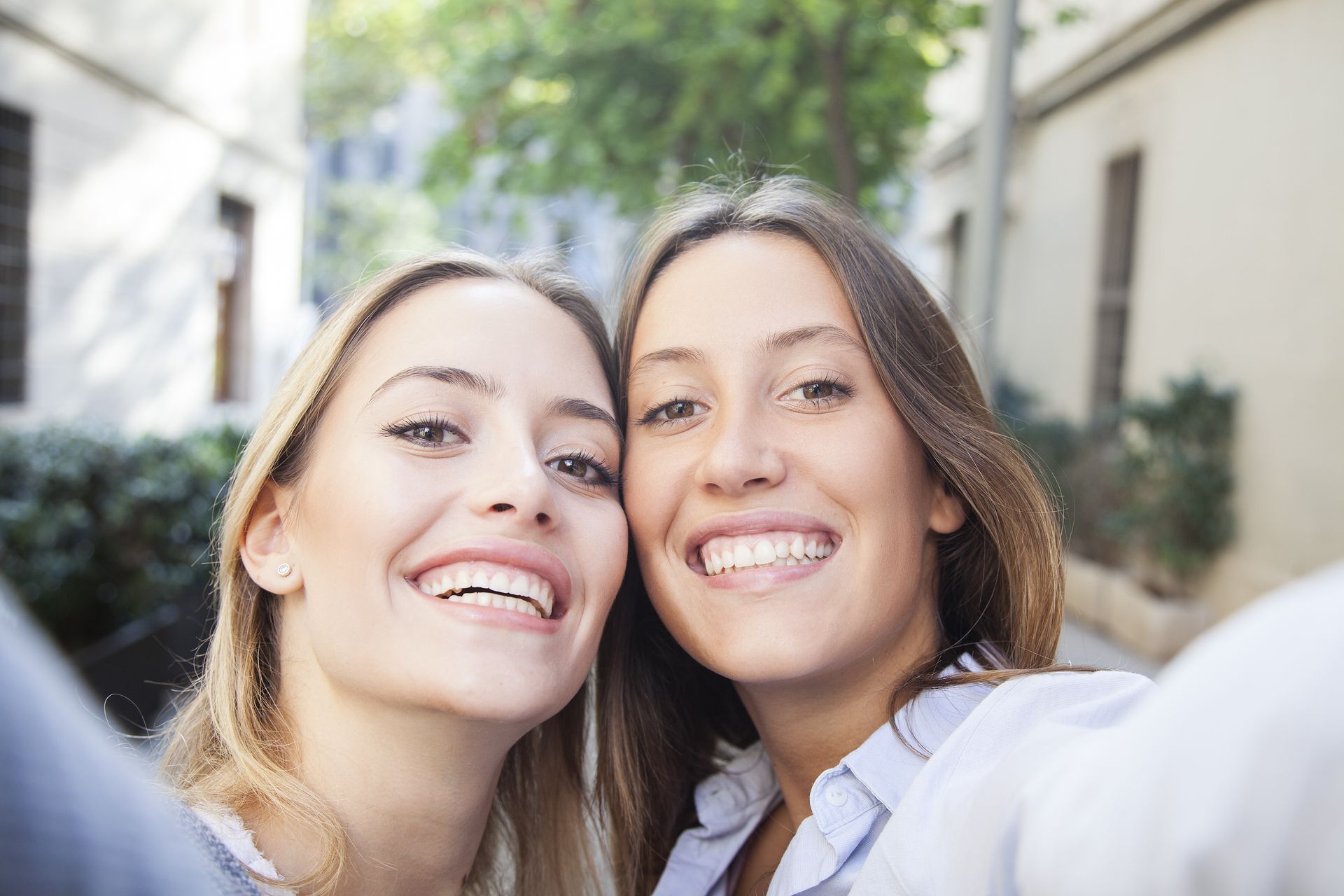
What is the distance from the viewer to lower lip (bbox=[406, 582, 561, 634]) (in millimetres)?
1594

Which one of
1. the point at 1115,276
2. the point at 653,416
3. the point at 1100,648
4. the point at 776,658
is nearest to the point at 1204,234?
the point at 1115,276

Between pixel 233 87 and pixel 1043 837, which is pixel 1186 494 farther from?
pixel 233 87

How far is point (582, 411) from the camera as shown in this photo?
75.6 inches

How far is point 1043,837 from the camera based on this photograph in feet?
2.62

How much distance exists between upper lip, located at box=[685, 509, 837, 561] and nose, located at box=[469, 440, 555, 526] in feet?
1.02

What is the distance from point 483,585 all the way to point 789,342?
732 millimetres

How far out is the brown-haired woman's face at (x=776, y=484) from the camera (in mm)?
1828

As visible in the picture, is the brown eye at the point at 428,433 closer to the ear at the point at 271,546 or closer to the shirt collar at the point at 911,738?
the ear at the point at 271,546

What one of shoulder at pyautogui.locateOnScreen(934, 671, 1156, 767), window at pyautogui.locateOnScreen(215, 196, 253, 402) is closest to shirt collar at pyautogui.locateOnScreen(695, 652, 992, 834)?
shoulder at pyautogui.locateOnScreen(934, 671, 1156, 767)

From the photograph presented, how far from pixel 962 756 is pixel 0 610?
1154mm

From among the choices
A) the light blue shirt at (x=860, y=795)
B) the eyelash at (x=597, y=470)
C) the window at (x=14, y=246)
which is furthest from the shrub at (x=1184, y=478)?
the window at (x=14, y=246)

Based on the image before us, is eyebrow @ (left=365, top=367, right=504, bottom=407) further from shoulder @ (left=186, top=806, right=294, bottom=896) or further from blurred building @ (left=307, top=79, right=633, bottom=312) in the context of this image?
blurred building @ (left=307, top=79, right=633, bottom=312)

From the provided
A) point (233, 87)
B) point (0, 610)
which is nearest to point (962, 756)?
point (0, 610)

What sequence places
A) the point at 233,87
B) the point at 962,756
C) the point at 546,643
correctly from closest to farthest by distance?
the point at 962,756
the point at 546,643
the point at 233,87
